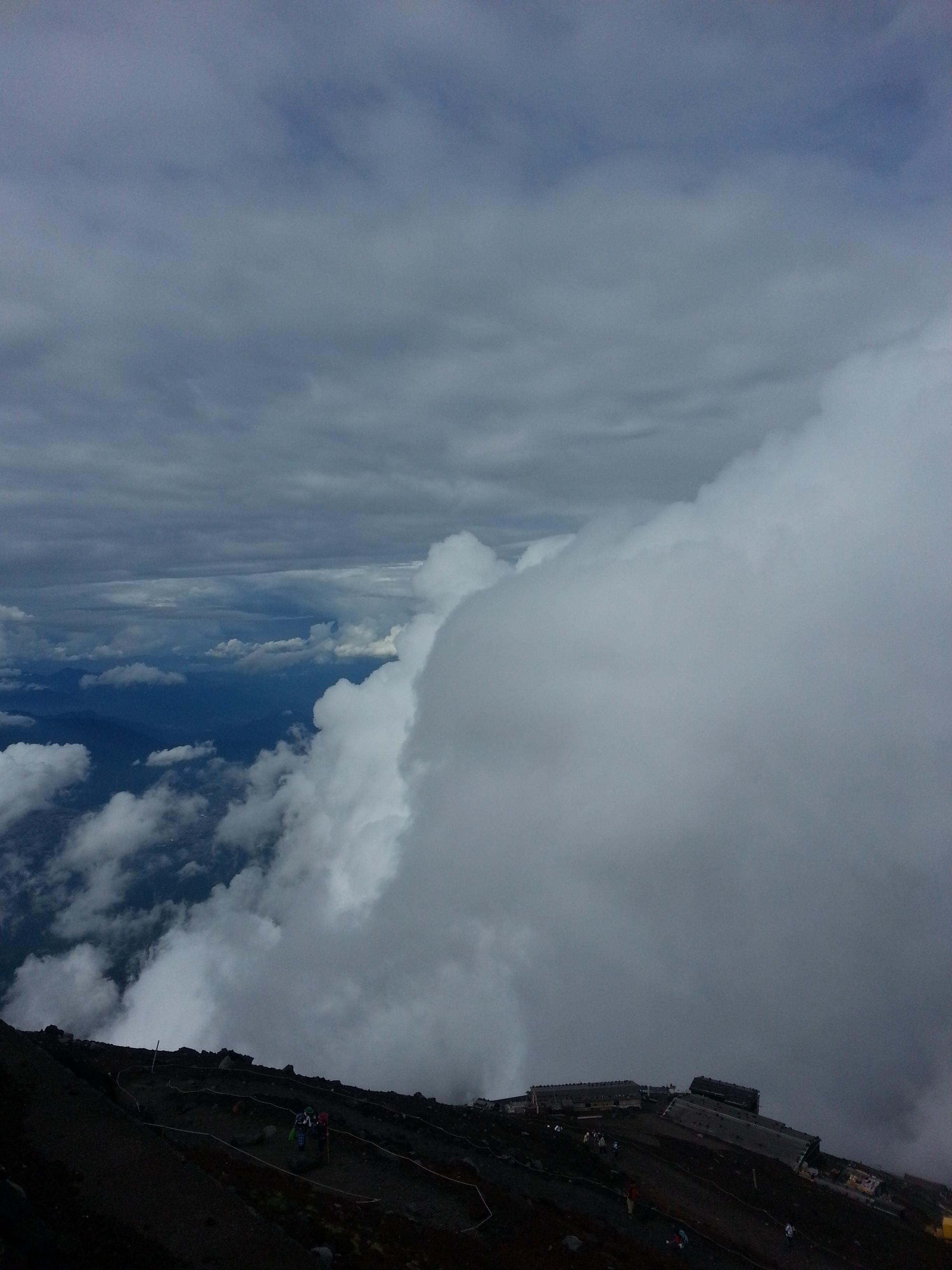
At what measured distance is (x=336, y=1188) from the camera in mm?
31953

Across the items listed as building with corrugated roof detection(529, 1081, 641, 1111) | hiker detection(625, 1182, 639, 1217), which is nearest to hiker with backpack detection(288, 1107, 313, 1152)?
hiker detection(625, 1182, 639, 1217)

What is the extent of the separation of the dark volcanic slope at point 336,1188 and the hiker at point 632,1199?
484 millimetres

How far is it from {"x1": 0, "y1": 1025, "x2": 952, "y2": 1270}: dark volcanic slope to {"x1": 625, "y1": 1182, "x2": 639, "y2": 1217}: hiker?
→ 0.48 m

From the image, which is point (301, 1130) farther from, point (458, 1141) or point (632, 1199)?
point (632, 1199)

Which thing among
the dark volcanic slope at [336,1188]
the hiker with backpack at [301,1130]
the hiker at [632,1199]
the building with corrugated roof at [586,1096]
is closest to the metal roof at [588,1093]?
the building with corrugated roof at [586,1096]

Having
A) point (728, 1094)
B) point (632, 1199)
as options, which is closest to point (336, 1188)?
point (632, 1199)

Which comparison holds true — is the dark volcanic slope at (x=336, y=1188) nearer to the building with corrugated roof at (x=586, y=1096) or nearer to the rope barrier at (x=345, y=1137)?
the rope barrier at (x=345, y=1137)

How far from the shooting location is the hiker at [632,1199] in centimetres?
3900

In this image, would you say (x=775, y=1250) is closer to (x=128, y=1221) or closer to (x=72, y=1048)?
(x=128, y=1221)

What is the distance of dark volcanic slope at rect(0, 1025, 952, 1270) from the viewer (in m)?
23.8

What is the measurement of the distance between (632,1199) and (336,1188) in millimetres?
17018

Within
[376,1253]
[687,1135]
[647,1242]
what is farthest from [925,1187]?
[376,1253]

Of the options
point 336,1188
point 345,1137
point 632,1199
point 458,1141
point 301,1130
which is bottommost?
point 336,1188

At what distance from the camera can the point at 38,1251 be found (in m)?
19.5
